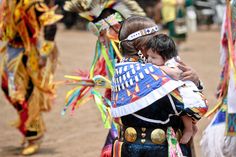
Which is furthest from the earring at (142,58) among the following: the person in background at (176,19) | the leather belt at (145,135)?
the person in background at (176,19)

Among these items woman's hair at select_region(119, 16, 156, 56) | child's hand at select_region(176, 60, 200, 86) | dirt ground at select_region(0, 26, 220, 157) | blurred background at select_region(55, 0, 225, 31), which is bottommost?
dirt ground at select_region(0, 26, 220, 157)

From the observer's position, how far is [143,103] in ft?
12.4

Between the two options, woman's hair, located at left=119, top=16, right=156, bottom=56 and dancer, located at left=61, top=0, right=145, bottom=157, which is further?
dancer, located at left=61, top=0, right=145, bottom=157

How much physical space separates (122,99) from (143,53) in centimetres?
28

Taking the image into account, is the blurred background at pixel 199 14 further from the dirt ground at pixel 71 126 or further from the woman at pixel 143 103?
the woman at pixel 143 103

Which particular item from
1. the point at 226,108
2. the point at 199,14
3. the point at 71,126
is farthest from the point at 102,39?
the point at 199,14

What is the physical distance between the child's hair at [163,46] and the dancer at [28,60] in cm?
317

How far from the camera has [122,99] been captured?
390 cm

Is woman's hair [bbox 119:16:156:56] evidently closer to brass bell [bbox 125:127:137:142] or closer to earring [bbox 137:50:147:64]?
earring [bbox 137:50:147:64]

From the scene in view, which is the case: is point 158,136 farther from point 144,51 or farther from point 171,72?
point 144,51

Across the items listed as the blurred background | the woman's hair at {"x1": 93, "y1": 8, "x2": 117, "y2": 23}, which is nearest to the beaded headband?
the woman's hair at {"x1": 93, "y1": 8, "x2": 117, "y2": 23}

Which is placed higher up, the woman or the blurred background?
the blurred background

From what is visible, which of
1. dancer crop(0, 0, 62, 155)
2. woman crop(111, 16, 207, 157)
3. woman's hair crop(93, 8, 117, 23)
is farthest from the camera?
dancer crop(0, 0, 62, 155)

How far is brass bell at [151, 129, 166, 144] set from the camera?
3838mm
